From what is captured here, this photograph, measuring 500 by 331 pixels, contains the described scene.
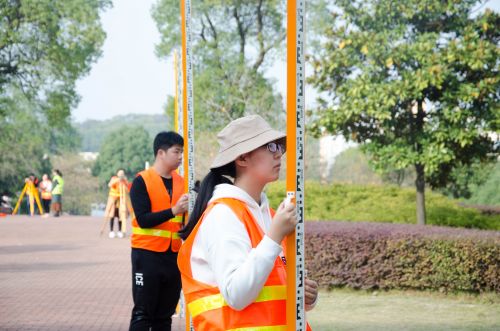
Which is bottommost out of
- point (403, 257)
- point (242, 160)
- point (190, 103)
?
point (403, 257)

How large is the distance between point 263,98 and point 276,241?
27264 millimetres

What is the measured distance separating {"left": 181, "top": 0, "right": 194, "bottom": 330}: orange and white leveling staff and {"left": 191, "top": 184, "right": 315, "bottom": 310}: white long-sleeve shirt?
6.56 ft

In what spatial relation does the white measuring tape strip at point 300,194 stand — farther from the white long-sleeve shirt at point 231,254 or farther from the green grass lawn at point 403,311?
the green grass lawn at point 403,311

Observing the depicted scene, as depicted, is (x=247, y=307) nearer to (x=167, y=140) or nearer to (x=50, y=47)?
(x=167, y=140)

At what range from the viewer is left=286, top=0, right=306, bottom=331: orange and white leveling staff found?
8.52ft

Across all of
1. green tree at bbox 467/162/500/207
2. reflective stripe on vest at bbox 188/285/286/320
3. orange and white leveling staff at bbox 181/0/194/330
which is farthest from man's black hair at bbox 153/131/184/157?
green tree at bbox 467/162/500/207

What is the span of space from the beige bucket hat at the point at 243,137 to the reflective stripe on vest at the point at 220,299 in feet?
1.51

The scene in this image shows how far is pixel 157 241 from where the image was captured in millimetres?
5547

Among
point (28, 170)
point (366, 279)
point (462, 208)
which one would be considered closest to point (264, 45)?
point (462, 208)

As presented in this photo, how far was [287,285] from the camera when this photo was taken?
2.62 m

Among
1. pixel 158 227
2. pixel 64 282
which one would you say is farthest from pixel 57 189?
pixel 158 227

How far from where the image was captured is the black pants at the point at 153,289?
542 centimetres

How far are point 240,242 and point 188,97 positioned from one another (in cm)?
242

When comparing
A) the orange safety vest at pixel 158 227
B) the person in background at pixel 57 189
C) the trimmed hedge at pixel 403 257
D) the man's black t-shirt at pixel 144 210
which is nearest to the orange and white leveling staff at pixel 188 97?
the man's black t-shirt at pixel 144 210
